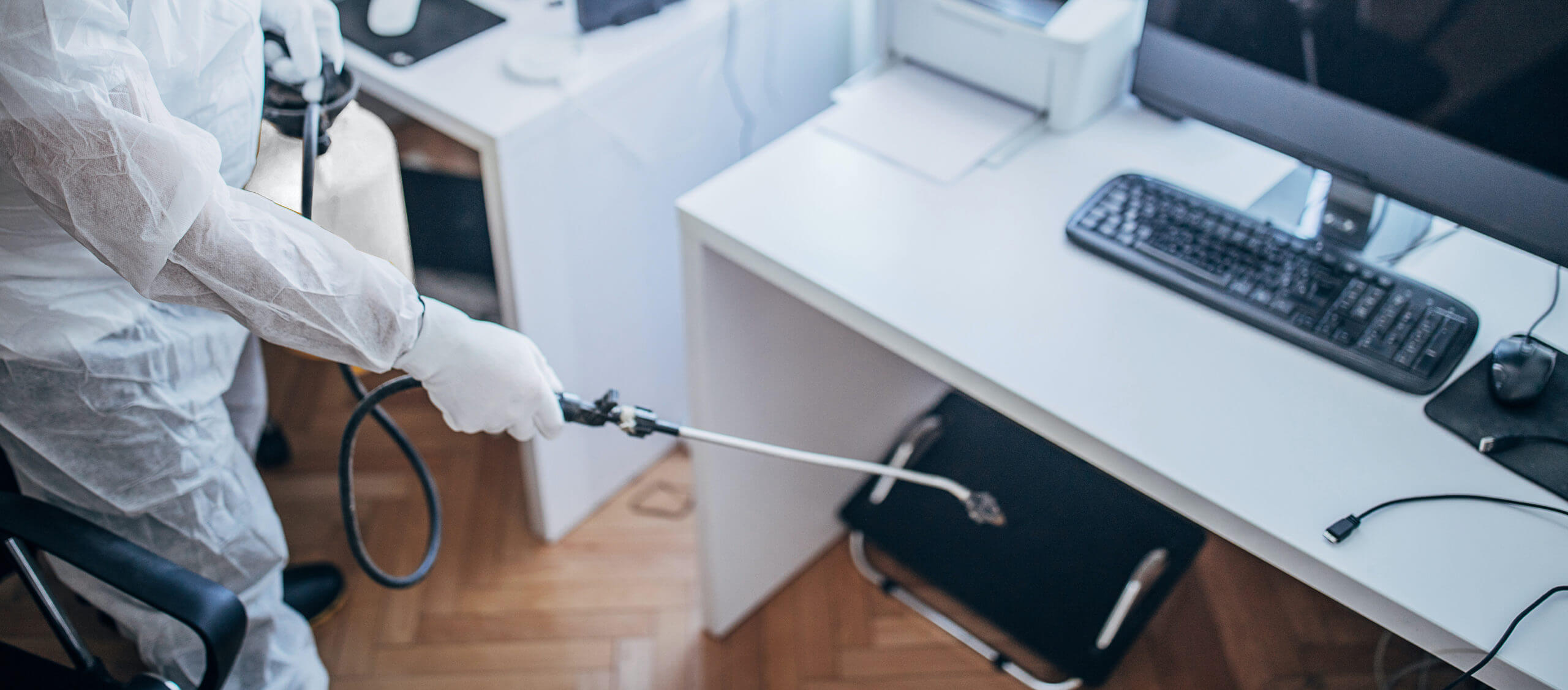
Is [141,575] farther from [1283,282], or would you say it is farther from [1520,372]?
[1520,372]

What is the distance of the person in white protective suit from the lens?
2.62ft

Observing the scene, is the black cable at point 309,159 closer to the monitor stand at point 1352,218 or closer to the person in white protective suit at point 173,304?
the person in white protective suit at point 173,304

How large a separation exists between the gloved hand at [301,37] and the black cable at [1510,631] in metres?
1.18

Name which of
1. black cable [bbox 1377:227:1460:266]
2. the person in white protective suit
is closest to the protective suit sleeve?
the person in white protective suit

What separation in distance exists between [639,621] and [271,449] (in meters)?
0.71

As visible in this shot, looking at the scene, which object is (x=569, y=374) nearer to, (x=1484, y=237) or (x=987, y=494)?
(x=987, y=494)

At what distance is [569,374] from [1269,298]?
96 centimetres

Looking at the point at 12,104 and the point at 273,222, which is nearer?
the point at 12,104

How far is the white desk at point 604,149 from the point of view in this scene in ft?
4.41

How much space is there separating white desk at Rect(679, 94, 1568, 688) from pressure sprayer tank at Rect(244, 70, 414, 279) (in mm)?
423

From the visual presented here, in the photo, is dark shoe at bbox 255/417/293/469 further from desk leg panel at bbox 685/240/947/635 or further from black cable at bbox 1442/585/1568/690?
black cable at bbox 1442/585/1568/690

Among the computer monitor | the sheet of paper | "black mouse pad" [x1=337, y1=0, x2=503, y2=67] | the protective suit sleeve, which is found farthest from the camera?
"black mouse pad" [x1=337, y1=0, x2=503, y2=67]

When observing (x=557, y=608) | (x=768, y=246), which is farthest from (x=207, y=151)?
(x=557, y=608)

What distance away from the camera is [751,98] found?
63.7 inches
